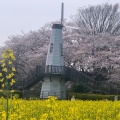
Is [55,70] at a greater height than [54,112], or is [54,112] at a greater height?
[54,112]

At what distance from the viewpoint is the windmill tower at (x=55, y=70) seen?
107 feet

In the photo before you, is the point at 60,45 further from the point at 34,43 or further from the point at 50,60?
the point at 34,43

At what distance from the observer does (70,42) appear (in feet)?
140

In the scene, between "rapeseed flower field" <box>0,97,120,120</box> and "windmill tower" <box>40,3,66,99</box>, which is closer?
"rapeseed flower field" <box>0,97,120,120</box>

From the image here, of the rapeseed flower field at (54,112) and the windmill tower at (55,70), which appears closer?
the rapeseed flower field at (54,112)

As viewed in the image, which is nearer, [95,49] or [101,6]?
[95,49]

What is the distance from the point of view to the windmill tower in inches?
1288

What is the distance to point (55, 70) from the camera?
33.0 m

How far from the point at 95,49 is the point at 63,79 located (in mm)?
7056

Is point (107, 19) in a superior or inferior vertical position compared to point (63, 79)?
superior

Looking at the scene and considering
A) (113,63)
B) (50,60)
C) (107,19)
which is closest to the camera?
(50,60)

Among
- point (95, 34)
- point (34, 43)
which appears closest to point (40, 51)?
point (34, 43)

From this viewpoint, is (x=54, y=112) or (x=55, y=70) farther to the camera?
(x=55, y=70)

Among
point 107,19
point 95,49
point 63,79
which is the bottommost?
point 63,79
